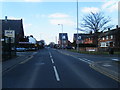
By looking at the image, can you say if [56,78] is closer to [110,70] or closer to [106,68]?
[110,70]

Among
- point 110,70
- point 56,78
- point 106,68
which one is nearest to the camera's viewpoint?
point 56,78

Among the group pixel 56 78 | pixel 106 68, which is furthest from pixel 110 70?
pixel 56 78

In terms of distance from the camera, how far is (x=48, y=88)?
9164mm

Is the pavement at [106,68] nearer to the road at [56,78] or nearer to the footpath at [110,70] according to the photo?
the footpath at [110,70]

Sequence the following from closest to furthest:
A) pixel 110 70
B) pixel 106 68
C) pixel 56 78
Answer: pixel 56 78 < pixel 110 70 < pixel 106 68

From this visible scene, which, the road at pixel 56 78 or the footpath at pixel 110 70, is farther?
the footpath at pixel 110 70

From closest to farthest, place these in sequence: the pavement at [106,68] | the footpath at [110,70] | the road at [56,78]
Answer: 1. the road at [56,78]
2. the footpath at [110,70]
3. the pavement at [106,68]

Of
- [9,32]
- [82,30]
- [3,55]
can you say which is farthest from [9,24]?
[3,55]

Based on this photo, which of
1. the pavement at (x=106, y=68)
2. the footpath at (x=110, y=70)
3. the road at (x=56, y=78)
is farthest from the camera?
the pavement at (x=106, y=68)

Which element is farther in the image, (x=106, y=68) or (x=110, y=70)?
(x=106, y=68)

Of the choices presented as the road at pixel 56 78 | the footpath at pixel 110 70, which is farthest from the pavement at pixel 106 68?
the road at pixel 56 78

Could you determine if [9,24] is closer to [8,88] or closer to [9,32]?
[9,32]

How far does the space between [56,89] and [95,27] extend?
59478 millimetres

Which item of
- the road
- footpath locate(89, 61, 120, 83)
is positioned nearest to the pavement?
footpath locate(89, 61, 120, 83)
